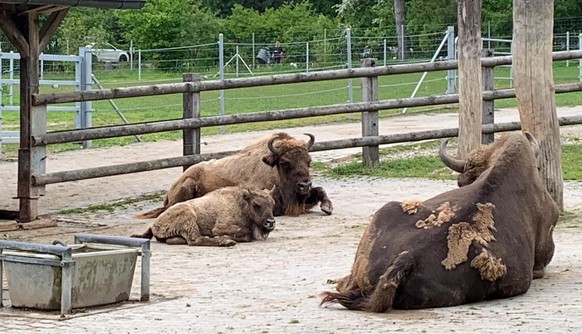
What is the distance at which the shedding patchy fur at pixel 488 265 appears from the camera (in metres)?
8.62

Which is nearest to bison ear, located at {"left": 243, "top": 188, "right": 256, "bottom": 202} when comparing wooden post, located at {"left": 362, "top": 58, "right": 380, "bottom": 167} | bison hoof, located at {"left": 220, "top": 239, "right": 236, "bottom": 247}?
bison hoof, located at {"left": 220, "top": 239, "right": 236, "bottom": 247}

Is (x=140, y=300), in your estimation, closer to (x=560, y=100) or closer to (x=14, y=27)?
(x=14, y=27)

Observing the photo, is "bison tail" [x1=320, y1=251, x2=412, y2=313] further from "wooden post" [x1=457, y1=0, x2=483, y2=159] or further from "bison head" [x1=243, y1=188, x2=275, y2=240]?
"wooden post" [x1=457, y1=0, x2=483, y2=159]

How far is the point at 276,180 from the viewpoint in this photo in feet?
49.2

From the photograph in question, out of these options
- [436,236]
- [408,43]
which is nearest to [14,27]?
[436,236]

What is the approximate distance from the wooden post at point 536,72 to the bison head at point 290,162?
300cm

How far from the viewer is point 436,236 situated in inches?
344

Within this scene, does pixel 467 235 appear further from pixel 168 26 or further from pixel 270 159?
pixel 168 26

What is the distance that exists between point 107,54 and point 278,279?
4100cm

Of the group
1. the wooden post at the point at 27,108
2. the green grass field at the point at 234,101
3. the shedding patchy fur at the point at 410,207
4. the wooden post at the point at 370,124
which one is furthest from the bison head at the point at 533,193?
the green grass field at the point at 234,101

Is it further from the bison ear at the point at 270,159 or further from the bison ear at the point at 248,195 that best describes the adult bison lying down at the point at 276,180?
the bison ear at the point at 248,195

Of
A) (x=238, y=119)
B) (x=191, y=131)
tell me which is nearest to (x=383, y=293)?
(x=191, y=131)

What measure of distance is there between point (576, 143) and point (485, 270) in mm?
12191

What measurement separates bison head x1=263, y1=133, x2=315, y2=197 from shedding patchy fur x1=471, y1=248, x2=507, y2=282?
6.24 metres
